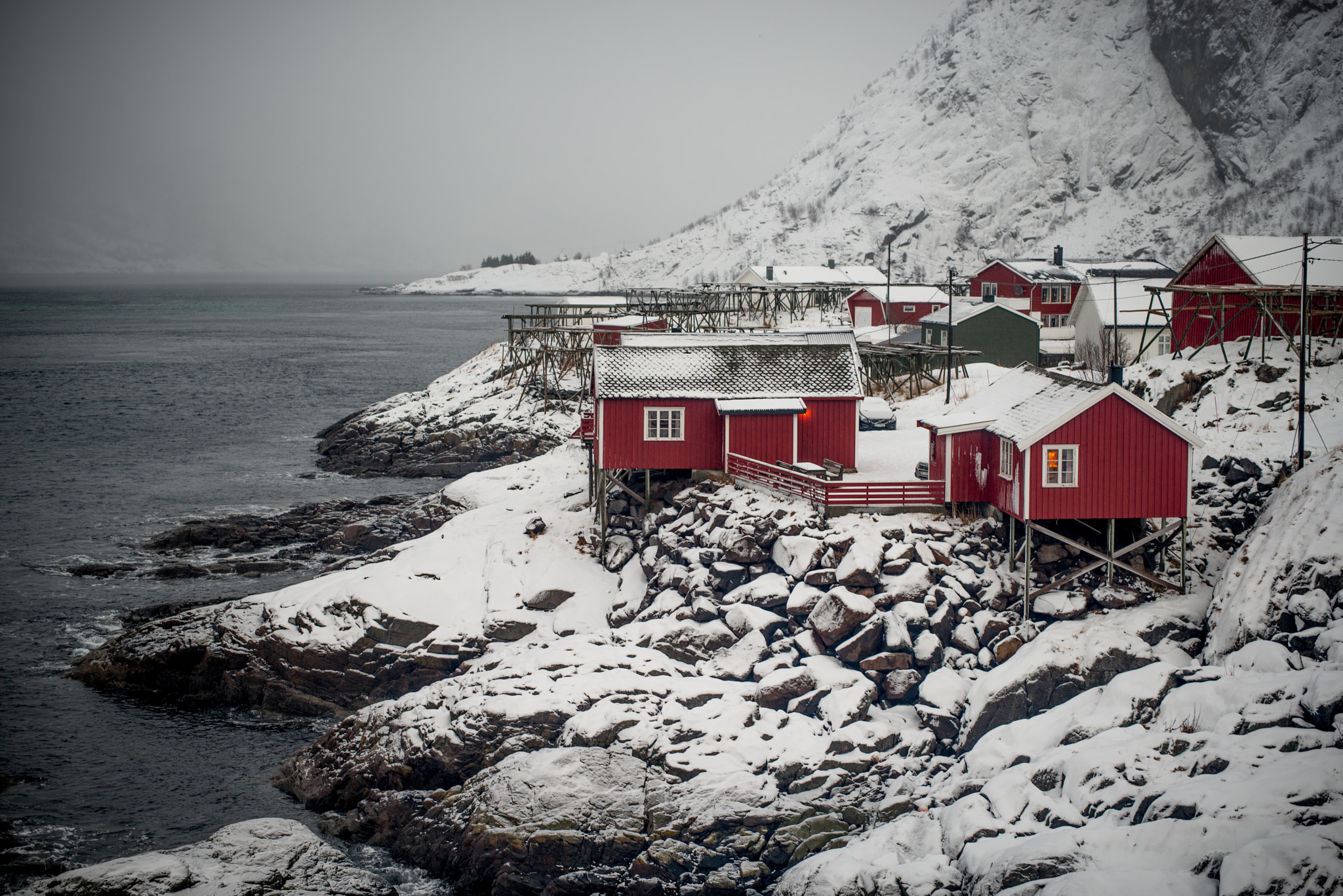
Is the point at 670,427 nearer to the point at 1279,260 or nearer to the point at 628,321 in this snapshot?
the point at 1279,260

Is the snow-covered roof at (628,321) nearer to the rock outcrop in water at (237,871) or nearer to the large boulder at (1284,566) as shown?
the large boulder at (1284,566)

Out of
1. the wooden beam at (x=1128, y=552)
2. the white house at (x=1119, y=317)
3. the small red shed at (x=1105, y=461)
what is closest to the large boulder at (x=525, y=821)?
the wooden beam at (x=1128, y=552)

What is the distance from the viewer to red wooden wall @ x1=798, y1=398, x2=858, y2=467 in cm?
3259

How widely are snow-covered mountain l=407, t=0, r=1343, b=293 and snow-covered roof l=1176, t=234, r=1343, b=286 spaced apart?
82.6m

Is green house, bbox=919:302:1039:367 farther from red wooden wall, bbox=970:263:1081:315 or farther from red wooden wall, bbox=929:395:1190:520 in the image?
red wooden wall, bbox=929:395:1190:520

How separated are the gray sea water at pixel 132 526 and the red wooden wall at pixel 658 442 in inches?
448

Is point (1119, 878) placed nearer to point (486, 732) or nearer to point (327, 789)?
point (486, 732)

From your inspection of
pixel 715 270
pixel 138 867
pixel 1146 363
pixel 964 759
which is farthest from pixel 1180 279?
pixel 715 270

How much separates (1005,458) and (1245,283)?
51.1 feet

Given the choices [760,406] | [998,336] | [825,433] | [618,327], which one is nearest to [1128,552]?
[825,433]

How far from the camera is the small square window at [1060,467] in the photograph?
25.0 metres

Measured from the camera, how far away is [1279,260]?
1433 inches

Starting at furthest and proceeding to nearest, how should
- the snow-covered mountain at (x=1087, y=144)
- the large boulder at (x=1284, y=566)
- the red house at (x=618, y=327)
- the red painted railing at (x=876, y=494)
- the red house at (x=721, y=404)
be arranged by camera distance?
the snow-covered mountain at (x=1087, y=144)
the red house at (x=618, y=327)
the red house at (x=721, y=404)
the red painted railing at (x=876, y=494)
the large boulder at (x=1284, y=566)

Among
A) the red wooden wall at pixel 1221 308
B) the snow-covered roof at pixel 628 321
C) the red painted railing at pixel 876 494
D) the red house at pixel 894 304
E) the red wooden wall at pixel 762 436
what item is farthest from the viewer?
the red house at pixel 894 304
